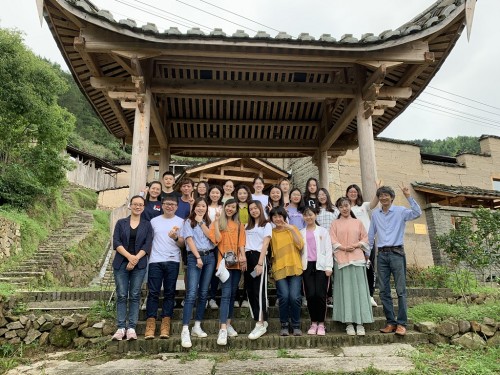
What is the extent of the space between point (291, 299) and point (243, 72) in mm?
4319

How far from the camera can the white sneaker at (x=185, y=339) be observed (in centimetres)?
404

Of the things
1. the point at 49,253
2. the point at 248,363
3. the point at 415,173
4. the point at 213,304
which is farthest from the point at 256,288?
the point at 415,173

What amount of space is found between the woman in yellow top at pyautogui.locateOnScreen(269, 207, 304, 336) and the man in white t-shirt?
1295 mm

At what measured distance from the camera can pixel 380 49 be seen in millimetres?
5676

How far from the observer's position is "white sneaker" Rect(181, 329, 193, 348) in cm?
404

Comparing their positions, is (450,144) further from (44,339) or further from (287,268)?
(44,339)

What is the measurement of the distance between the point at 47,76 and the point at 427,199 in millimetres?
17063

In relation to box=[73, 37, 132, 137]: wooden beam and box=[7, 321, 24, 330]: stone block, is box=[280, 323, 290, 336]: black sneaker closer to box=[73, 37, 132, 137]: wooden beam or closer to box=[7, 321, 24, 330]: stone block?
box=[7, 321, 24, 330]: stone block

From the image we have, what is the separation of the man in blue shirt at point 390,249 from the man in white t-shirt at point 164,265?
2703mm

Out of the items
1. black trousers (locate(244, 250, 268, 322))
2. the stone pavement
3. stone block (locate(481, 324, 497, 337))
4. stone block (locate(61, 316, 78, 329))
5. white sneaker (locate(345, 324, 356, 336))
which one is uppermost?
black trousers (locate(244, 250, 268, 322))

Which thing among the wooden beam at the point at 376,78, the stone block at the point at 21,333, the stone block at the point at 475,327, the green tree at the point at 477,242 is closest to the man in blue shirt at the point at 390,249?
the stone block at the point at 475,327

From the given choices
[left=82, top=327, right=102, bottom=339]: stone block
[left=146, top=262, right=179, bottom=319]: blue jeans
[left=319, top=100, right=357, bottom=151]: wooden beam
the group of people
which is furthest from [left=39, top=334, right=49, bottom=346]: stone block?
[left=319, top=100, right=357, bottom=151]: wooden beam

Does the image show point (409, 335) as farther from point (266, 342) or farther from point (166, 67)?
point (166, 67)

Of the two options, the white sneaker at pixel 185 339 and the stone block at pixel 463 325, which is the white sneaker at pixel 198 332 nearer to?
the white sneaker at pixel 185 339
